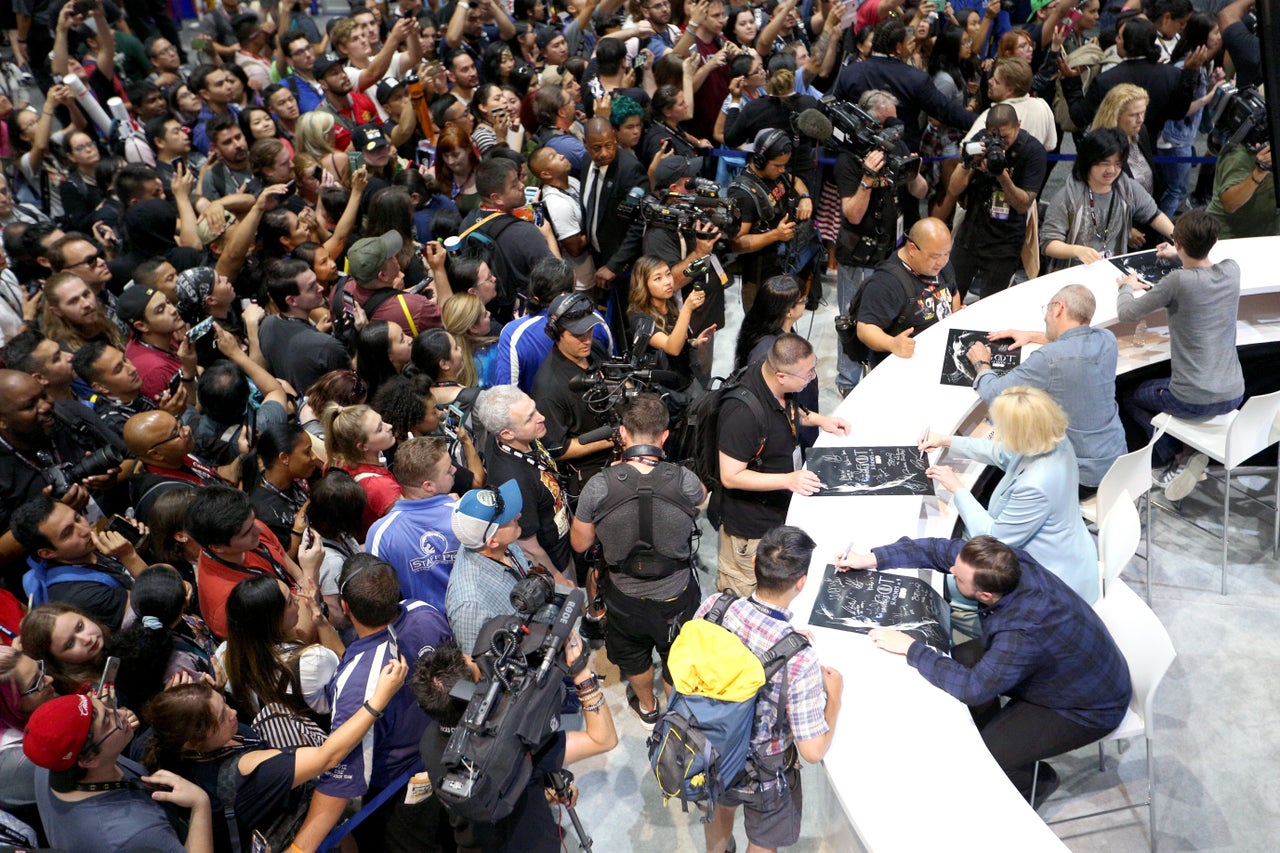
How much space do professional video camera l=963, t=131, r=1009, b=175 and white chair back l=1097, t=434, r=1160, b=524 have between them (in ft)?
6.86

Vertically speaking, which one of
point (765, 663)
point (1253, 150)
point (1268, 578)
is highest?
point (1253, 150)

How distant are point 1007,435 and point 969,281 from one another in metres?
3.12

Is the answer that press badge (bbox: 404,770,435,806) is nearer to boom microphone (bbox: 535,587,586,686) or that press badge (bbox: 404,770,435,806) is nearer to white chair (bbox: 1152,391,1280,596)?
boom microphone (bbox: 535,587,586,686)

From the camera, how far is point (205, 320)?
4785 millimetres

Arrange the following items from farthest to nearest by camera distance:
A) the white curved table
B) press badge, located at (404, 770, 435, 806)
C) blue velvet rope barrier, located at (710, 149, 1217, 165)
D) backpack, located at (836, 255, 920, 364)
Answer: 1. blue velvet rope barrier, located at (710, 149, 1217, 165)
2. backpack, located at (836, 255, 920, 364)
3. press badge, located at (404, 770, 435, 806)
4. the white curved table

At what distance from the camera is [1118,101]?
5762mm

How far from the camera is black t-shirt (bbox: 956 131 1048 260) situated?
5.78 metres

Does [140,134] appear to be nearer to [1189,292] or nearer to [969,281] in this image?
[969,281]

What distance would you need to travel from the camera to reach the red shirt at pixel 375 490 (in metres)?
3.92

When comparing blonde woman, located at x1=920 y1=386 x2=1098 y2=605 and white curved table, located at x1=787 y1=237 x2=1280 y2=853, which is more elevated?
blonde woman, located at x1=920 y1=386 x2=1098 y2=605

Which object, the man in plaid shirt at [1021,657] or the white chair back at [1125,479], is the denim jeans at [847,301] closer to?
the white chair back at [1125,479]

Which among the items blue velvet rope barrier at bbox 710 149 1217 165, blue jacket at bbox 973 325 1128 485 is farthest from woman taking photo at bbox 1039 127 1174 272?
blue jacket at bbox 973 325 1128 485

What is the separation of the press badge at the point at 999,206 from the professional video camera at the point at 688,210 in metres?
1.81

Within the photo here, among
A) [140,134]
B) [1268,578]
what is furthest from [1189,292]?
[140,134]
